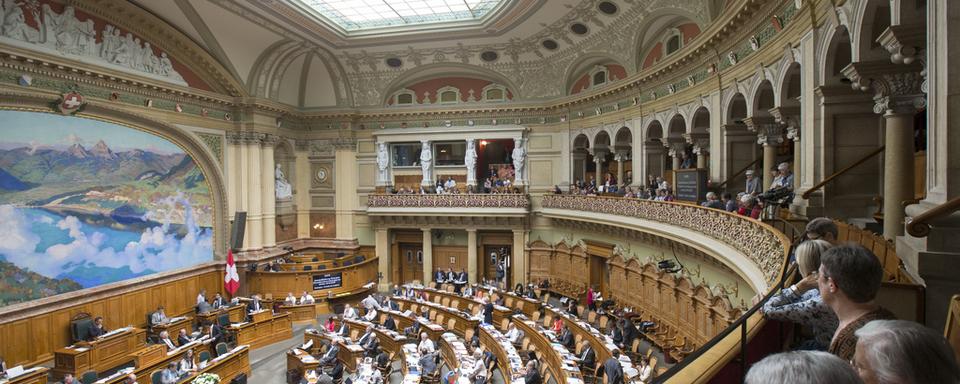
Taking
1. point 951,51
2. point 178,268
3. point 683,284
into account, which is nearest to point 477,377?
point 683,284

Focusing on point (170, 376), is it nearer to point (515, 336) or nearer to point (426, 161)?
point (515, 336)

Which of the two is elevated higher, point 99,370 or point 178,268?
point 178,268

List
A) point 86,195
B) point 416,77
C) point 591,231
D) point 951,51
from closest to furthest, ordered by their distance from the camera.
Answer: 1. point 951,51
2. point 86,195
3. point 591,231
4. point 416,77

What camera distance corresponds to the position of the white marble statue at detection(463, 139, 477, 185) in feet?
82.7

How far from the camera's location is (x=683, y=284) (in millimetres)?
14789

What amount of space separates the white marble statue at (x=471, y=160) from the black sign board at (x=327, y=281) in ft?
25.6

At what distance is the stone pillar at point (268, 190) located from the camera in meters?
22.5

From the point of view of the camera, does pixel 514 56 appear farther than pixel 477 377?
Yes

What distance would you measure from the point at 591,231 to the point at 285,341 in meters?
12.7

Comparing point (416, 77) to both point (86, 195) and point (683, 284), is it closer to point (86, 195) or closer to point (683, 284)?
point (86, 195)

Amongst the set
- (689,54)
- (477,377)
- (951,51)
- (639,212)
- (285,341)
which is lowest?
(285,341)

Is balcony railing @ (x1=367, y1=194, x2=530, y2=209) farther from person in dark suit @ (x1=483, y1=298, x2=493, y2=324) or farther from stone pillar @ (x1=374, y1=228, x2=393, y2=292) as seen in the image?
person in dark suit @ (x1=483, y1=298, x2=493, y2=324)

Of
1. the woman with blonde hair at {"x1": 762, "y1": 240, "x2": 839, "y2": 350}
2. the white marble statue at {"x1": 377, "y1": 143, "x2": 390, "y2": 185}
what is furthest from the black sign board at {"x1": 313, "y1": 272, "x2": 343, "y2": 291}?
the woman with blonde hair at {"x1": 762, "y1": 240, "x2": 839, "y2": 350}

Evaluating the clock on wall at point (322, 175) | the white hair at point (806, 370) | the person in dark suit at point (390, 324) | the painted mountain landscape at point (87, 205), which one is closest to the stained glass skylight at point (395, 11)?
the clock on wall at point (322, 175)
